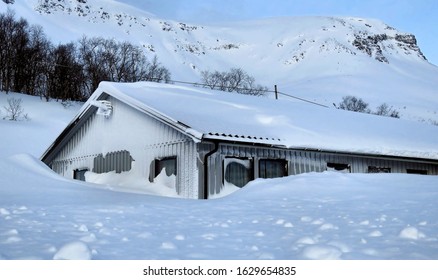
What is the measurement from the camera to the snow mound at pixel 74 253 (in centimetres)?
285

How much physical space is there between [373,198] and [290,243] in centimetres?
276

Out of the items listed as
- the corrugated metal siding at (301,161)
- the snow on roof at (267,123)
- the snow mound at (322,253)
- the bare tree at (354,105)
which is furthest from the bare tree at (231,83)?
the snow mound at (322,253)

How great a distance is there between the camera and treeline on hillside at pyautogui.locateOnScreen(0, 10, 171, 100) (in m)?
37.8

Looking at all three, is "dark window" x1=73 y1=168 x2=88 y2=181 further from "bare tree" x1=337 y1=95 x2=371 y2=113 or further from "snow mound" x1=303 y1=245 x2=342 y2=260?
"bare tree" x1=337 y1=95 x2=371 y2=113

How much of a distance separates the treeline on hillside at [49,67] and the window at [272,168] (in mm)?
29075

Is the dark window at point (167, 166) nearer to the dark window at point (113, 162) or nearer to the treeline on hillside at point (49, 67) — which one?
the dark window at point (113, 162)

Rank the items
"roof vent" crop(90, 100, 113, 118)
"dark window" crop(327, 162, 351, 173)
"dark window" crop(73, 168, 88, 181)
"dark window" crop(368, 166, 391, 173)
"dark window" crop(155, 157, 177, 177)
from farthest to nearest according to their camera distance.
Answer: "dark window" crop(73, 168, 88, 181), "dark window" crop(368, 166, 391, 173), "roof vent" crop(90, 100, 113, 118), "dark window" crop(327, 162, 351, 173), "dark window" crop(155, 157, 177, 177)

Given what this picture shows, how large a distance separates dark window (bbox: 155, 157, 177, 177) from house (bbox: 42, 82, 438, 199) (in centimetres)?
3

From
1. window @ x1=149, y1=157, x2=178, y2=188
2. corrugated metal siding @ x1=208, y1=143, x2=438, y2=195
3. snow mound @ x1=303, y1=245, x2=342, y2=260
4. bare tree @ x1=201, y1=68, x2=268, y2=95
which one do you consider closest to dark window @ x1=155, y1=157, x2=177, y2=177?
window @ x1=149, y1=157, x2=178, y2=188

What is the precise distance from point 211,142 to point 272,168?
8.66 ft

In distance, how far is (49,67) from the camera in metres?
39.5

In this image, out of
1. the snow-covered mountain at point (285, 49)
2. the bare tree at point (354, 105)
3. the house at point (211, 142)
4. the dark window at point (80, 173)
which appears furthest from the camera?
the snow-covered mountain at point (285, 49)

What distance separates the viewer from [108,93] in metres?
15.0

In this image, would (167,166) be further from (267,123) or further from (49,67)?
(49,67)
